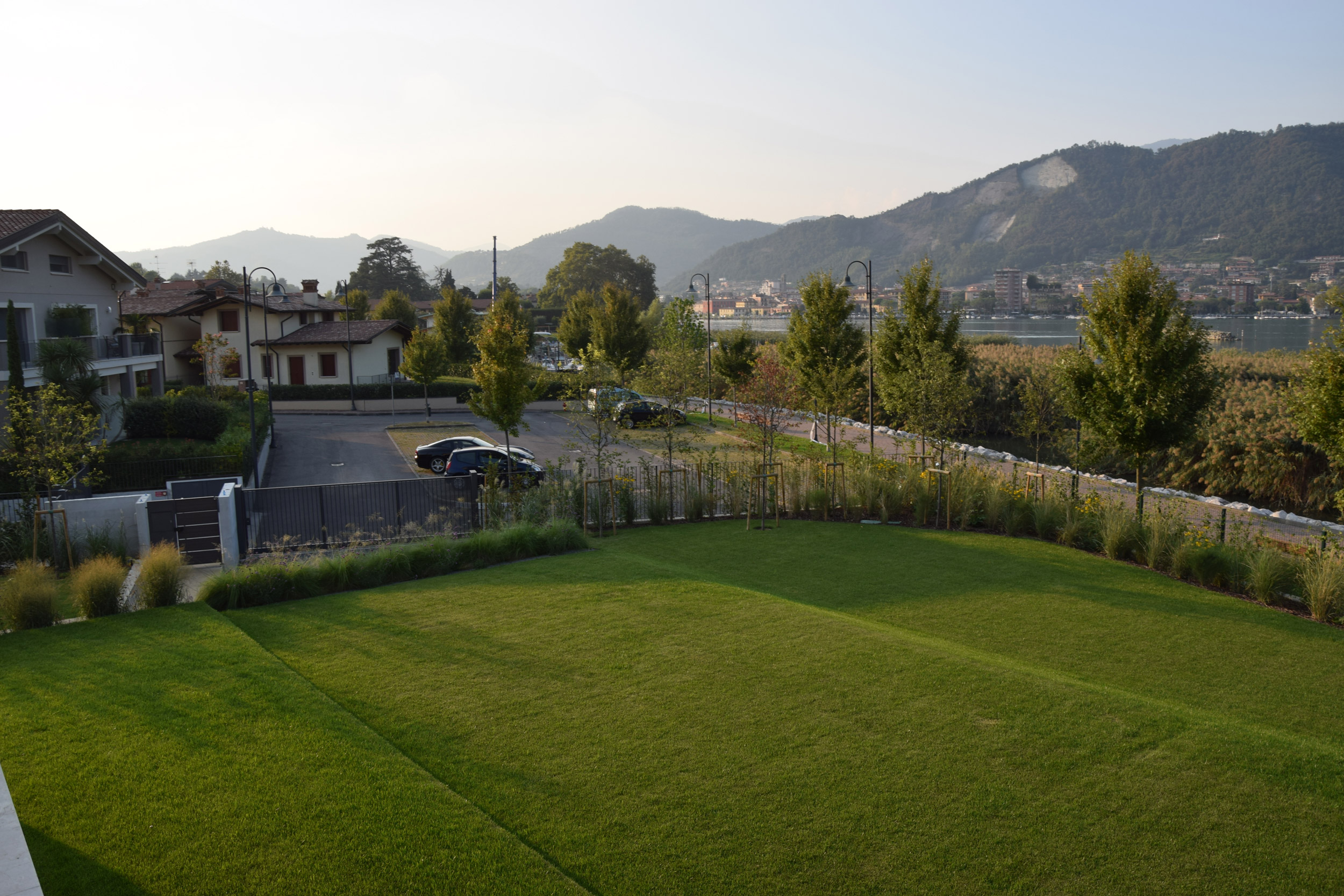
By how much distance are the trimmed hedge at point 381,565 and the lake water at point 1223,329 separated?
5397 cm

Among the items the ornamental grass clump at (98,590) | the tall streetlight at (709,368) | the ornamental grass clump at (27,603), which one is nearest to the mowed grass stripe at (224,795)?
the ornamental grass clump at (27,603)

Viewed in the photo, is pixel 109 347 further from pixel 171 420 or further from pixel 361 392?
pixel 361 392

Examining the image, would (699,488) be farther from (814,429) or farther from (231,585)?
(814,429)

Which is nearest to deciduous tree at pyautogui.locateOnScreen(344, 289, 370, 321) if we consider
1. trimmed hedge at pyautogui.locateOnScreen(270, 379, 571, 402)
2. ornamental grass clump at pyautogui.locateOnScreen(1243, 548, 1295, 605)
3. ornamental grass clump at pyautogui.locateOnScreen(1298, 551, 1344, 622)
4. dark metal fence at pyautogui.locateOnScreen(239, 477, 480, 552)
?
trimmed hedge at pyautogui.locateOnScreen(270, 379, 571, 402)

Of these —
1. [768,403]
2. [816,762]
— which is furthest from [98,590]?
[768,403]

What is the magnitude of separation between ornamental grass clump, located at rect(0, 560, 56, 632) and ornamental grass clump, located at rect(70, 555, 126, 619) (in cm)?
28

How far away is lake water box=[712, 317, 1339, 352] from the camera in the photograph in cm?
8594

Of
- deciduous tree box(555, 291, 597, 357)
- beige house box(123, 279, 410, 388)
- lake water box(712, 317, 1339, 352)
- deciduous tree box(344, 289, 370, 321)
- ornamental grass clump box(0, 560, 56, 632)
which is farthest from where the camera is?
lake water box(712, 317, 1339, 352)

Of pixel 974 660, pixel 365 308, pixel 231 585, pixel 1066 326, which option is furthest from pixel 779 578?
pixel 1066 326

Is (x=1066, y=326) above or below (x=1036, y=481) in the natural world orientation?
above

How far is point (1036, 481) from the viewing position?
1897 centimetres

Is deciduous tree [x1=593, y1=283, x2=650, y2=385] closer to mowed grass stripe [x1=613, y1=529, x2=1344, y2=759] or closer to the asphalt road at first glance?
the asphalt road

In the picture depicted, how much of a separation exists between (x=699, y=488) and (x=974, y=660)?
33.6 ft

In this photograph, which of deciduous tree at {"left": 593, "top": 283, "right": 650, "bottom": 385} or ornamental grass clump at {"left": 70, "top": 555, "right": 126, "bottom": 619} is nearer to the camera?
ornamental grass clump at {"left": 70, "top": 555, "right": 126, "bottom": 619}
